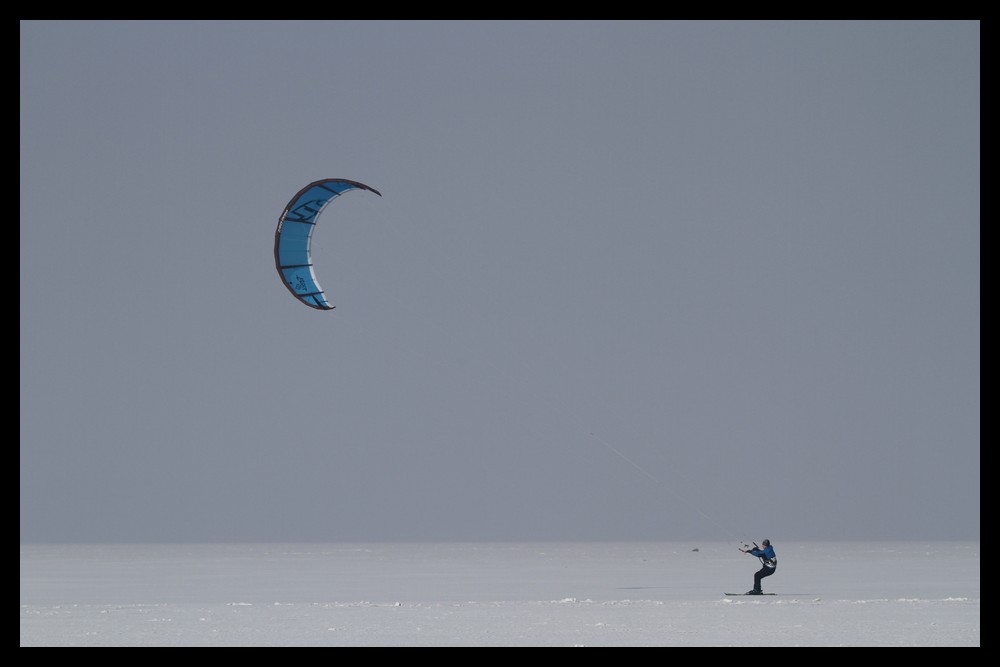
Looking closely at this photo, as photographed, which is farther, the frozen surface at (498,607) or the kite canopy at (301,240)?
the kite canopy at (301,240)

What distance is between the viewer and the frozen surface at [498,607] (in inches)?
465

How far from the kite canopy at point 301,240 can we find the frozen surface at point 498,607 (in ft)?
14.5

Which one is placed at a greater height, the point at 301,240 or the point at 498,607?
the point at 301,240

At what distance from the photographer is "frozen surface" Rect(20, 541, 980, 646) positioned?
465 inches

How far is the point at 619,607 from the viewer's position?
49.3 feet

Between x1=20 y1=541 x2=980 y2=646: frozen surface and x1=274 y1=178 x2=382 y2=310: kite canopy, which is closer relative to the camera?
x1=20 y1=541 x2=980 y2=646: frozen surface

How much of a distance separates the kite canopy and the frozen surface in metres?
4.41

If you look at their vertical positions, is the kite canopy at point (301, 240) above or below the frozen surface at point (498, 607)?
above

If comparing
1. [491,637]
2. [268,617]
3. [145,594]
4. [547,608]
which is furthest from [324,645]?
[145,594]

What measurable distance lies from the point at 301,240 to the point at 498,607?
6737 millimetres

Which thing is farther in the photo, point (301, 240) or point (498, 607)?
point (301, 240)

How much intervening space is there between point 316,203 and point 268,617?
22.7 ft

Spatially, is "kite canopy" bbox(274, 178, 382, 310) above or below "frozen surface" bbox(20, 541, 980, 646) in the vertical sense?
above

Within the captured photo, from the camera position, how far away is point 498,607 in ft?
48.9
